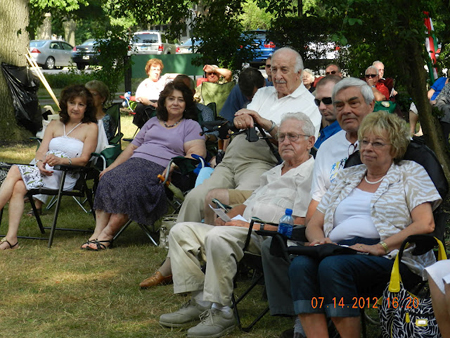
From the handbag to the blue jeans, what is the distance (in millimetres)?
136

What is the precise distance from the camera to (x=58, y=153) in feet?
21.0

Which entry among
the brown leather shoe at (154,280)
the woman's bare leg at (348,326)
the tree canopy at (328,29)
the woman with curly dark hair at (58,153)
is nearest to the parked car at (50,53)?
the tree canopy at (328,29)

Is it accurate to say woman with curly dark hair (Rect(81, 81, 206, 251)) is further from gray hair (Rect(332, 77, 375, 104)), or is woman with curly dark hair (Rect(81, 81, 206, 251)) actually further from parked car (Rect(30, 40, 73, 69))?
parked car (Rect(30, 40, 73, 69))

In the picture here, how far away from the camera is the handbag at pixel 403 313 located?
289cm

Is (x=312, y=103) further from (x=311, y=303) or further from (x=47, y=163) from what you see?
(x=47, y=163)

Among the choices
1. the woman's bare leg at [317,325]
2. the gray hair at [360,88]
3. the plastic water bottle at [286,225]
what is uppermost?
the gray hair at [360,88]

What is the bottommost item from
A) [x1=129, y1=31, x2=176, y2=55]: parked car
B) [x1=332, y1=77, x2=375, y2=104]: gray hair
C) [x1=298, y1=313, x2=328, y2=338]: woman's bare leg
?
[x1=298, y1=313, x2=328, y2=338]: woman's bare leg

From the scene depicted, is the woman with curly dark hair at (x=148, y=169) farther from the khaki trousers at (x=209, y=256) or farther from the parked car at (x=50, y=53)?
the parked car at (x=50, y=53)

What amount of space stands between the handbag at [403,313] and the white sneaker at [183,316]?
1.36 metres

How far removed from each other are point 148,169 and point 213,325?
2329mm

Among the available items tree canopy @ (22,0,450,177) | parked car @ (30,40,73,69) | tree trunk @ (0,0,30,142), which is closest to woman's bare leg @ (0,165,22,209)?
tree canopy @ (22,0,450,177)

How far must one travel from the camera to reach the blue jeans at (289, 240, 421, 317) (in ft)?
10.4

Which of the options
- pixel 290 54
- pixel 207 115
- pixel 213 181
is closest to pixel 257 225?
pixel 213 181

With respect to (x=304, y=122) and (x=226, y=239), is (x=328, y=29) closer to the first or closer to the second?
(x=304, y=122)
